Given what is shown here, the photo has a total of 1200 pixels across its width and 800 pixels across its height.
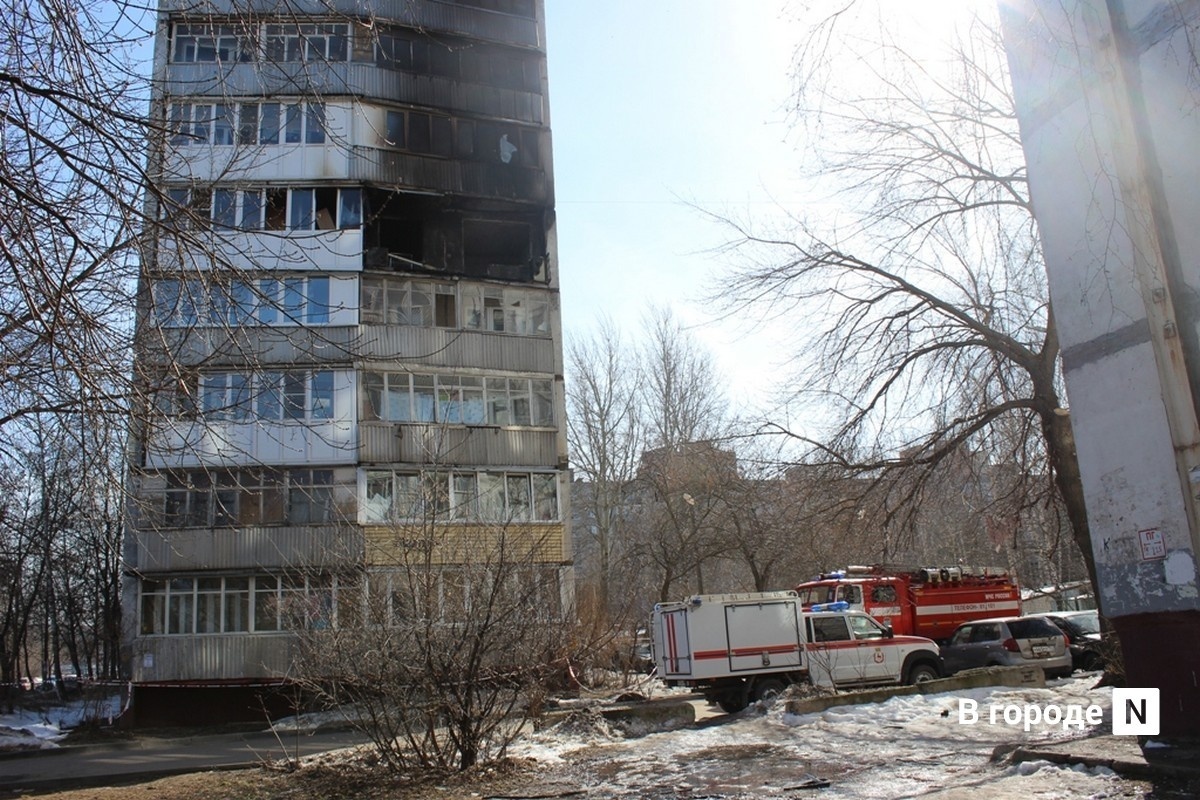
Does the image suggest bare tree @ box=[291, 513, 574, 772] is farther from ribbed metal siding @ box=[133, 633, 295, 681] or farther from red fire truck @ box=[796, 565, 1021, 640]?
red fire truck @ box=[796, 565, 1021, 640]

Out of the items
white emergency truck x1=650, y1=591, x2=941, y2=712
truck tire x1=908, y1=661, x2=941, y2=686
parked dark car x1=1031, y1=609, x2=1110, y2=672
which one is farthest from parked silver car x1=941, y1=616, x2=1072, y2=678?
white emergency truck x1=650, y1=591, x2=941, y2=712

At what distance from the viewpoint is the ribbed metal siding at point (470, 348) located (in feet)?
82.1

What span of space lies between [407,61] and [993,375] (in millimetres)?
19645

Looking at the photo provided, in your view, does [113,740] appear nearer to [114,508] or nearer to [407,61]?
[114,508]

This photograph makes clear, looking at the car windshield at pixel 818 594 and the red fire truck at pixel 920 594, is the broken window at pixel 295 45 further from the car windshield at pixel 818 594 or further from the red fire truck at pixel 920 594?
the car windshield at pixel 818 594

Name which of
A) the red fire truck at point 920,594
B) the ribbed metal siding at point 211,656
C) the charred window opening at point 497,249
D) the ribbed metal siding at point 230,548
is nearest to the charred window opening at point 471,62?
the charred window opening at point 497,249

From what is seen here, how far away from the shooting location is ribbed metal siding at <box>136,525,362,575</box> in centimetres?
2309

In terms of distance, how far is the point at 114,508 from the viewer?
9.34 m

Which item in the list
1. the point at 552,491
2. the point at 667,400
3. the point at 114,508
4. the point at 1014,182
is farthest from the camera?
the point at 667,400

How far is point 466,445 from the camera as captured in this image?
24.9 m

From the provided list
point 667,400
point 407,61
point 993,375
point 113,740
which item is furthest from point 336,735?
point 667,400

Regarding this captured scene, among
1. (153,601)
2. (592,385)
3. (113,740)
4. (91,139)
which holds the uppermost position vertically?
(592,385)

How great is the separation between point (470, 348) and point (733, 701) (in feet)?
41.6

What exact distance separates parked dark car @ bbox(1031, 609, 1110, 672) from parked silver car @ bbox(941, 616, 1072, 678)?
87 centimetres
